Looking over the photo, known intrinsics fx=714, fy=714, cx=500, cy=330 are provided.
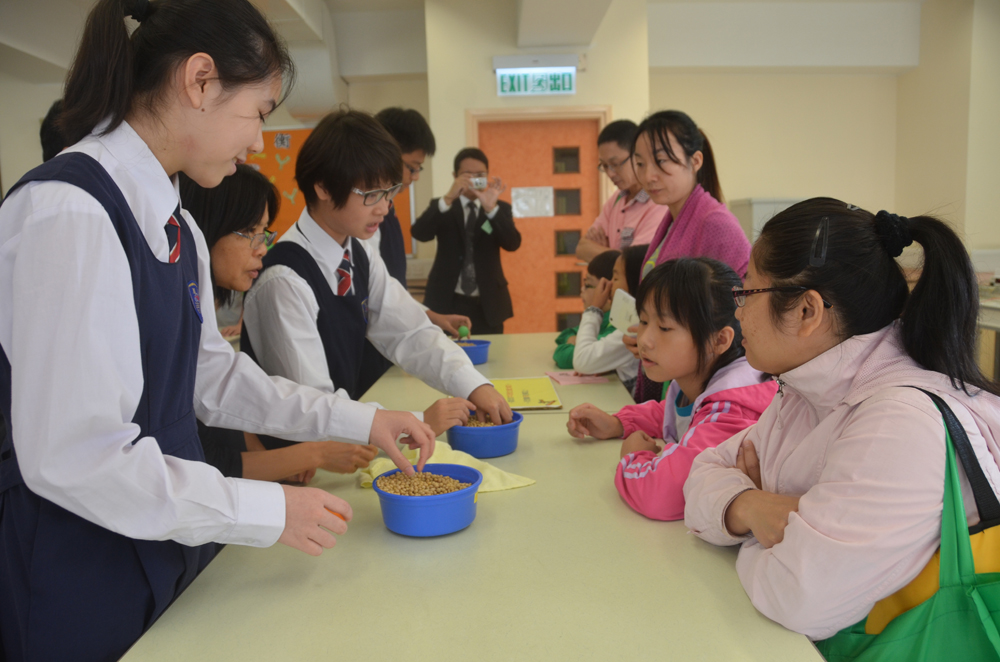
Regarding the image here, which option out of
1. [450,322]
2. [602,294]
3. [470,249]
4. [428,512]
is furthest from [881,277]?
[470,249]

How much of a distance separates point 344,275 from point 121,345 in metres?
1.16

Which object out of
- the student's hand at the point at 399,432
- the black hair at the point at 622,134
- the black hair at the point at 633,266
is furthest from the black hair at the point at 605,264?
the student's hand at the point at 399,432

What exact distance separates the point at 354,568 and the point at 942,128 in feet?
21.1

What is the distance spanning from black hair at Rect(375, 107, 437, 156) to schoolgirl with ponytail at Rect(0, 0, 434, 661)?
1.94m

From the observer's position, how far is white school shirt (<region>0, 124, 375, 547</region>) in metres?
0.77

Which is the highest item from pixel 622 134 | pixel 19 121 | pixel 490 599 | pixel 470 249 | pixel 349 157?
pixel 19 121

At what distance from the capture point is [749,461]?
1185 mm

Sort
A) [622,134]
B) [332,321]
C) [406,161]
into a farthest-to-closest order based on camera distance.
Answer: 1. [622,134]
2. [406,161]
3. [332,321]

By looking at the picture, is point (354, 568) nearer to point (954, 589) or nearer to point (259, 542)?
point (259, 542)

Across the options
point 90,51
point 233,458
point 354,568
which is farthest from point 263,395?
point 90,51

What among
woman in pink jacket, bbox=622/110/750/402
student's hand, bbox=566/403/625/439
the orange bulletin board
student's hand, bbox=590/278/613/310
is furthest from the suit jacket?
student's hand, bbox=566/403/625/439

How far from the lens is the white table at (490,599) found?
2.76ft

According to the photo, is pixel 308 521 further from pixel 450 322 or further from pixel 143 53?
pixel 450 322

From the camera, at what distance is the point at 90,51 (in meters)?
0.92
